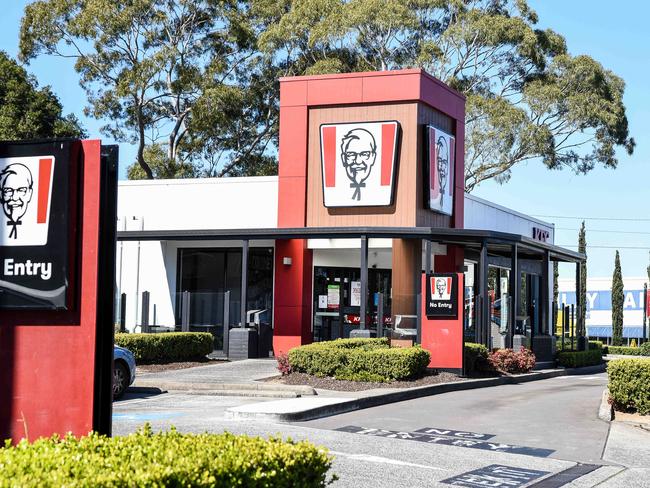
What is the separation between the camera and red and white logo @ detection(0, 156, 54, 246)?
6.71m

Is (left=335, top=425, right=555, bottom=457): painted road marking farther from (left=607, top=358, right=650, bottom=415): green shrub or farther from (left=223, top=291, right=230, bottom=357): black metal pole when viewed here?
(left=223, top=291, right=230, bottom=357): black metal pole

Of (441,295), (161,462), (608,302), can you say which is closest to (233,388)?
(441,295)

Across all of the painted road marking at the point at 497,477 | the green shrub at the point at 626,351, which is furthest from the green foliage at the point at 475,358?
the green shrub at the point at 626,351

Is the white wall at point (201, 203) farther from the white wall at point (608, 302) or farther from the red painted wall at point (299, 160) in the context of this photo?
the white wall at point (608, 302)

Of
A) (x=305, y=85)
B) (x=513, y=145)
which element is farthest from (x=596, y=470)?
(x=513, y=145)

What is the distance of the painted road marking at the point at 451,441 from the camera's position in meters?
12.0

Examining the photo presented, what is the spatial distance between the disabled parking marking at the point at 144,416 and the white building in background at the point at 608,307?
2005 inches

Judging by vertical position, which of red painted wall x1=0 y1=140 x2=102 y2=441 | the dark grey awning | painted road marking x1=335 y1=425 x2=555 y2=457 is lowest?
painted road marking x1=335 y1=425 x2=555 y2=457

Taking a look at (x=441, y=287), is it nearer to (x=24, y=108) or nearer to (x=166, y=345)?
(x=166, y=345)

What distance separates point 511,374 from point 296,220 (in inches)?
283

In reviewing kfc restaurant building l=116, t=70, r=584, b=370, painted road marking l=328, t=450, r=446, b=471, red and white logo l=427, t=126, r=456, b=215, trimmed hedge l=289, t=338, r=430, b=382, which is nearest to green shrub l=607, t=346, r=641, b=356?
kfc restaurant building l=116, t=70, r=584, b=370

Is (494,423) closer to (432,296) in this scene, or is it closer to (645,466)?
(645,466)

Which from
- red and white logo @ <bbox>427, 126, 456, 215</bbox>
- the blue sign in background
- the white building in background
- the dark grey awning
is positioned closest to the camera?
the dark grey awning

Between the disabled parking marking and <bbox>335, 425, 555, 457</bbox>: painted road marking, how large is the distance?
2732 mm
